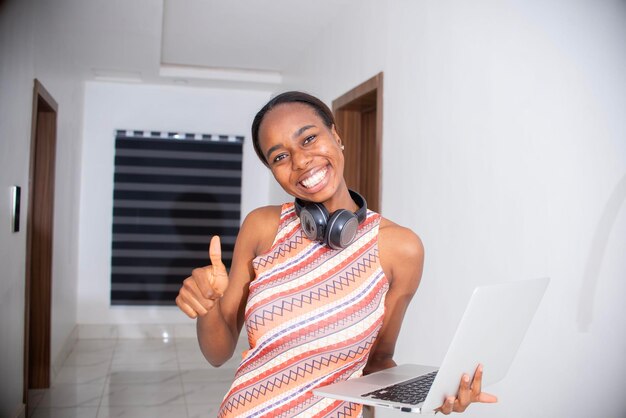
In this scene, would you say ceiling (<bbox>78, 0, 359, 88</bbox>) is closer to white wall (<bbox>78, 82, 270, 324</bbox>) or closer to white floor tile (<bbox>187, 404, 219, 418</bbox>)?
white wall (<bbox>78, 82, 270, 324</bbox>)

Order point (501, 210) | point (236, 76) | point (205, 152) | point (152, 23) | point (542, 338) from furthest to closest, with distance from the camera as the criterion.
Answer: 1. point (205, 152)
2. point (236, 76)
3. point (152, 23)
4. point (501, 210)
5. point (542, 338)

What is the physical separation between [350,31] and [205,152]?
9.38ft

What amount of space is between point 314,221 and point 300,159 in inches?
5.3

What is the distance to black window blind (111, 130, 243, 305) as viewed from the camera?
19.6ft

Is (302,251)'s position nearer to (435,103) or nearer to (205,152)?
(435,103)

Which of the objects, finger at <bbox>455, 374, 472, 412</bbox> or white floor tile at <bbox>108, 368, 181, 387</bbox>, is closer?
finger at <bbox>455, 374, 472, 412</bbox>

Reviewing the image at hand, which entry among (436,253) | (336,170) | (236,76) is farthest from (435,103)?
(236,76)

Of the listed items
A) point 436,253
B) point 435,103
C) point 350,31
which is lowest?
point 436,253

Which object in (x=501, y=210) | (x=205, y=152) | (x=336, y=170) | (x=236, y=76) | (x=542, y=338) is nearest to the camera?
(x=336, y=170)

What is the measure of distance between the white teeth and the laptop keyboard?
0.44 m

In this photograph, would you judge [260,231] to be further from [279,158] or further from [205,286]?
[205,286]

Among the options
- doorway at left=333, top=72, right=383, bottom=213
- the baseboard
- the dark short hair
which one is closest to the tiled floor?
the baseboard

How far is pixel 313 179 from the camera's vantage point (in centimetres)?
122

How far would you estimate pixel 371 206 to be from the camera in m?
3.52
